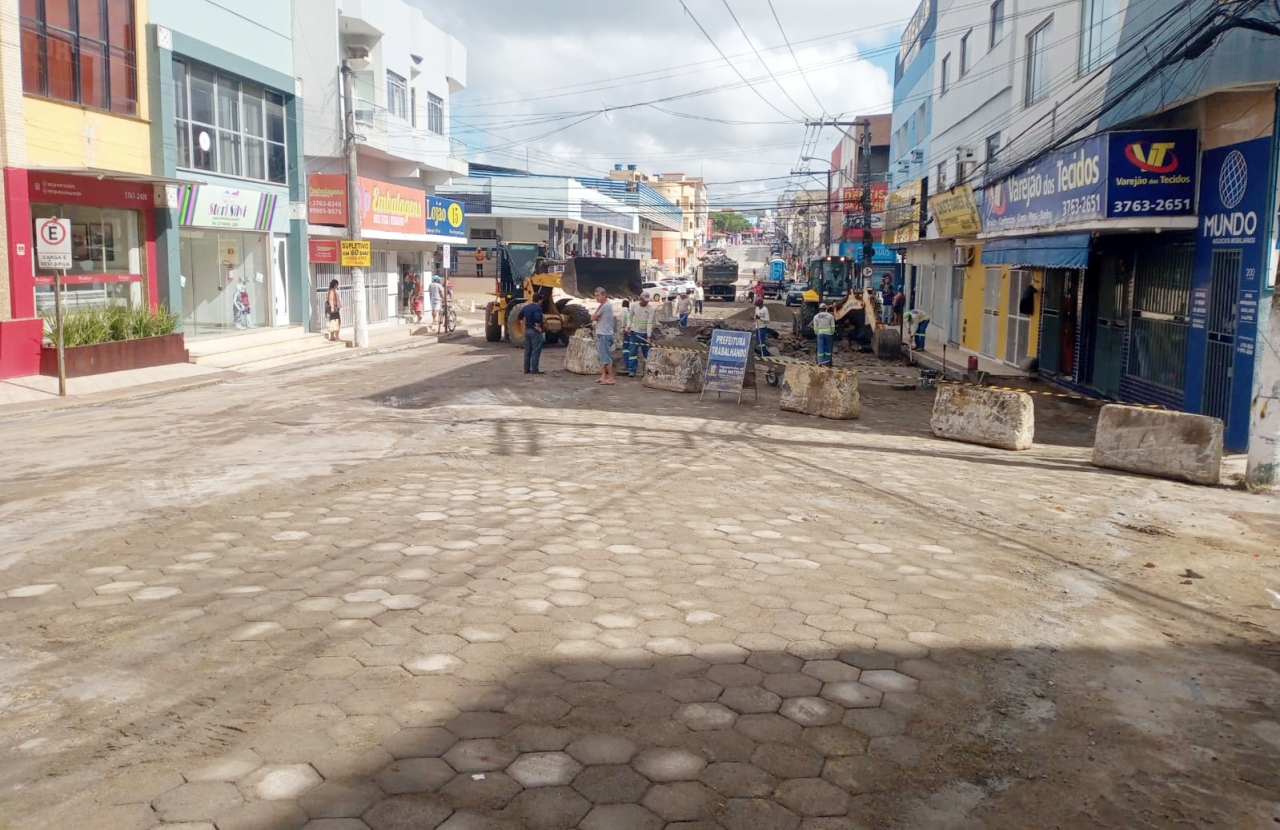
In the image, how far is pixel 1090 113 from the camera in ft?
54.9

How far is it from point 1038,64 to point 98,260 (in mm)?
21154

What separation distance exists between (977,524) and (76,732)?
7.15 meters

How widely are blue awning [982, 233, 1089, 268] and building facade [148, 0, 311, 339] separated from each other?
59.2 ft

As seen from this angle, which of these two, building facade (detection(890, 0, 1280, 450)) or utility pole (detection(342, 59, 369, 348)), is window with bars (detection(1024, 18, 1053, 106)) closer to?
building facade (detection(890, 0, 1280, 450))

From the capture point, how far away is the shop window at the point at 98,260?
2031 cm

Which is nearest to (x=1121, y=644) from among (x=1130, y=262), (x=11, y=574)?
(x=11, y=574)

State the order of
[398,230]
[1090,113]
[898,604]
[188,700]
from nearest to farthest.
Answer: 1. [188,700]
2. [898,604]
3. [1090,113]
4. [398,230]

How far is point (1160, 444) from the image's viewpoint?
11266mm

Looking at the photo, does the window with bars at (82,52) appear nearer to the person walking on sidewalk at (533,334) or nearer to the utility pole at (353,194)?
the utility pole at (353,194)

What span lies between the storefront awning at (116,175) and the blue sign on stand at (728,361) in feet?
40.6

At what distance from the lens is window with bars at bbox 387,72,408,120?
35469 millimetres

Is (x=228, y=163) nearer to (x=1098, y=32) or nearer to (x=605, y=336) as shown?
(x=605, y=336)

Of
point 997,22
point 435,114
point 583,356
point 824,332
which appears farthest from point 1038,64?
point 435,114

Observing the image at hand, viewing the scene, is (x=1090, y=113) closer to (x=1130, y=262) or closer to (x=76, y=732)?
(x=1130, y=262)
